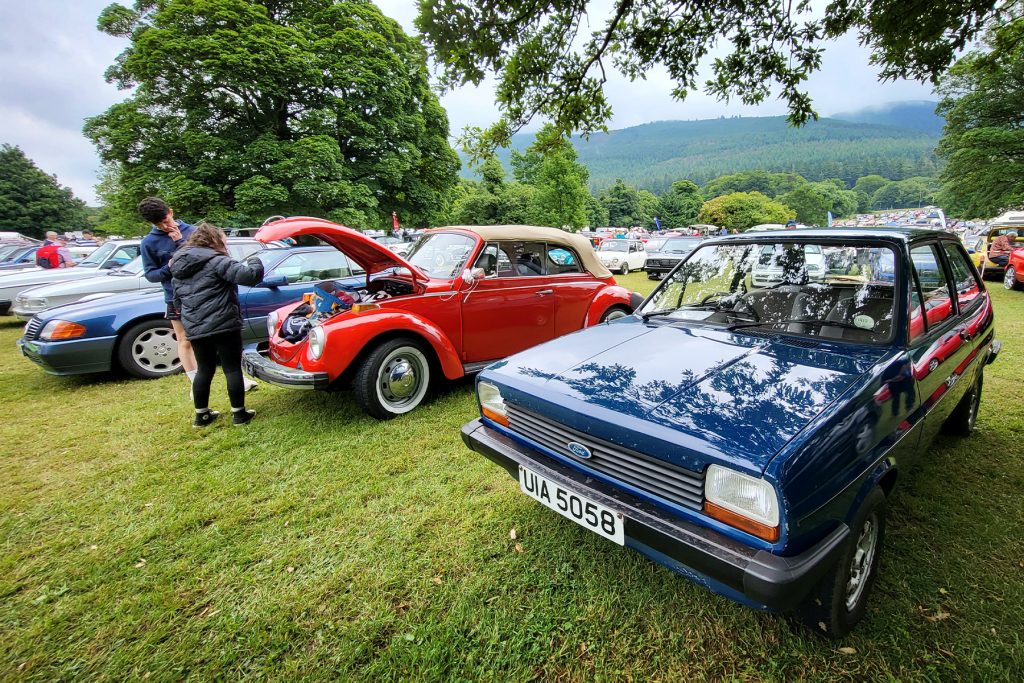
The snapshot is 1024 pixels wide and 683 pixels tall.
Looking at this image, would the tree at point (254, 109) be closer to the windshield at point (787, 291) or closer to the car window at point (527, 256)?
the car window at point (527, 256)

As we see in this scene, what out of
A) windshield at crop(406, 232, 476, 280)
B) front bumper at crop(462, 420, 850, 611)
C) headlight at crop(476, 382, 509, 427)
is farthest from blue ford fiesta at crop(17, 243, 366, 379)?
front bumper at crop(462, 420, 850, 611)

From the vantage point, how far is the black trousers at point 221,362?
381 centimetres

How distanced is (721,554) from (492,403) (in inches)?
52.7

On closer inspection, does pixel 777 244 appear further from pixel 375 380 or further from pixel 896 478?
pixel 375 380

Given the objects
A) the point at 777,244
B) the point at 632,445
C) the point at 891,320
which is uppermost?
the point at 777,244

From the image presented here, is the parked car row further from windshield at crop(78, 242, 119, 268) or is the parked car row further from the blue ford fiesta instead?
windshield at crop(78, 242, 119, 268)

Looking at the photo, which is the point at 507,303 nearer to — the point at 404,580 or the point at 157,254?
the point at 404,580

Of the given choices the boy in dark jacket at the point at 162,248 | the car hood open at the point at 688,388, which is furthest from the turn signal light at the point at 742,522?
the boy in dark jacket at the point at 162,248

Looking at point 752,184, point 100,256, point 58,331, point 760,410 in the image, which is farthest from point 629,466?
point 752,184

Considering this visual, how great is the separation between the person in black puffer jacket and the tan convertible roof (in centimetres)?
217

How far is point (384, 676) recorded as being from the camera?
175 cm

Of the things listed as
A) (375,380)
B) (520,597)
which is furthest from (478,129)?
(520,597)

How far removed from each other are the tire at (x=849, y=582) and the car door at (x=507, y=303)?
3.37 metres

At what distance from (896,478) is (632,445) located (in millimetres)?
1267
